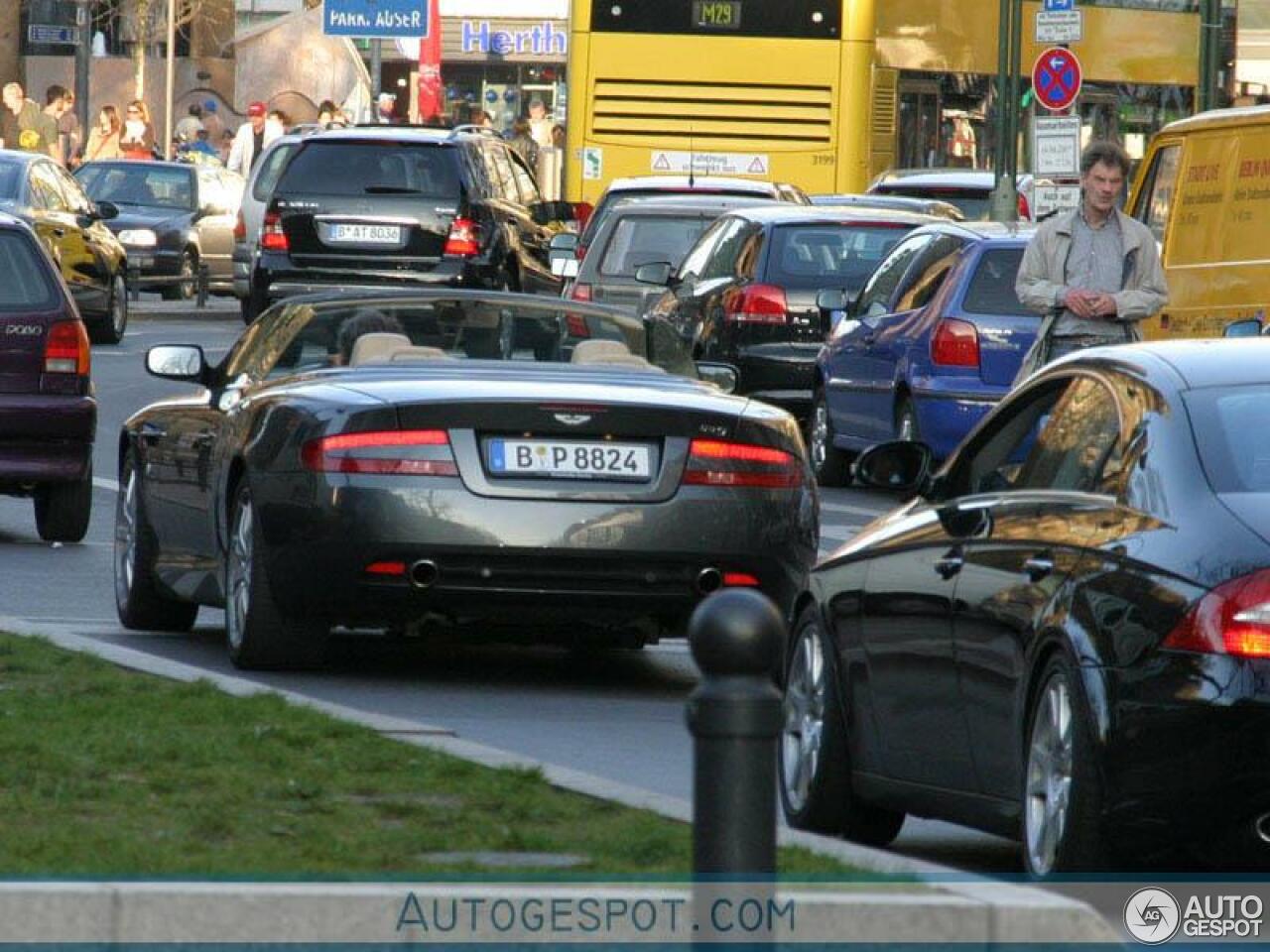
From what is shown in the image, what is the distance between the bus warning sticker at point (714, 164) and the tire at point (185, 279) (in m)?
10.3

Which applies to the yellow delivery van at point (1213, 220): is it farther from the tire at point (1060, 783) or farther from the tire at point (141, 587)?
the tire at point (1060, 783)

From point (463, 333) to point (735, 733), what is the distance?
7702 millimetres

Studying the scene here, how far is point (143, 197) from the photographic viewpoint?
43562mm

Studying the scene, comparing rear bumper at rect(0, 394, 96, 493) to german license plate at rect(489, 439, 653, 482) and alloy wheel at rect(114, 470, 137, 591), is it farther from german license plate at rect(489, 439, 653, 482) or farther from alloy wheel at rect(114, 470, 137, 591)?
german license plate at rect(489, 439, 653, 482)

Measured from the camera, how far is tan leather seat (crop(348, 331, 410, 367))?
1195cm

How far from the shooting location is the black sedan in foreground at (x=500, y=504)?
1095 cm

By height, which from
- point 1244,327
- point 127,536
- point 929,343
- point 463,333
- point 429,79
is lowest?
point 127,536

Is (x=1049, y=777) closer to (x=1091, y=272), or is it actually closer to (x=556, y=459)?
(x=556, y=459)

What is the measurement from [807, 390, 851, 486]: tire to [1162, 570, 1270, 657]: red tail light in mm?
14461

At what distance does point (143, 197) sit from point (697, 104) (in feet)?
38.0

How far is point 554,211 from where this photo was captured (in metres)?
30.4

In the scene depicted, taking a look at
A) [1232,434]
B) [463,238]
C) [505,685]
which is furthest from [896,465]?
[463,238]

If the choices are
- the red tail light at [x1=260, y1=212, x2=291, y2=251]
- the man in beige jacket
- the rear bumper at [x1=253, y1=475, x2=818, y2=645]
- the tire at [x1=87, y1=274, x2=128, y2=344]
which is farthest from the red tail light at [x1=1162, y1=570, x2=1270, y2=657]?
the tire at [x1=87, y1=274, x2=128, y2=344]

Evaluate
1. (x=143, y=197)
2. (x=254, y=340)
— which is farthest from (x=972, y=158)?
(x=254, y=340)
